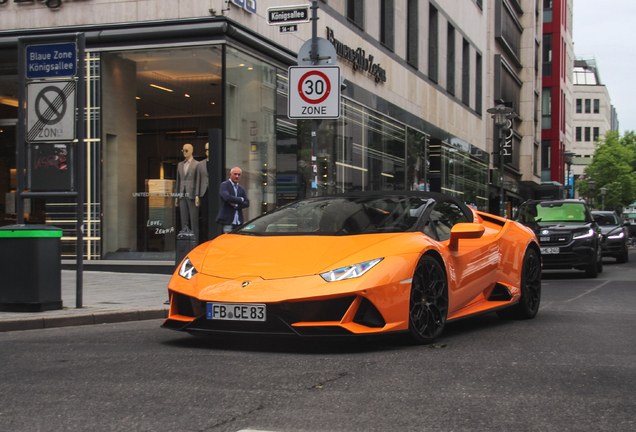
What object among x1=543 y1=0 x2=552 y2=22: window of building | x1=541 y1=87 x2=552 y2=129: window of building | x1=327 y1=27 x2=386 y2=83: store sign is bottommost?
x1=327 y1=27 x2=386 y2=83: store sign

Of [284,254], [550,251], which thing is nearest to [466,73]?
[550,251]

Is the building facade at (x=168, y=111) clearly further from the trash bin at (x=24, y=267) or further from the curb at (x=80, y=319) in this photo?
the trash bin at (x=24, y=267)

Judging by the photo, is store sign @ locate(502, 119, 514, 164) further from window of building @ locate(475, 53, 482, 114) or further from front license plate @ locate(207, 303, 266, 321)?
front license plate @ locate(207, 303, 266, 321)

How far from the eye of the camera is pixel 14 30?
14.2m

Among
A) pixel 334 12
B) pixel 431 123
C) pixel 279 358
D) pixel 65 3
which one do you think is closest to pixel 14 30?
pixel 65 3

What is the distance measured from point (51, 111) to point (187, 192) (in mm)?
6349

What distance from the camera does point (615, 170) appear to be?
7281 cm

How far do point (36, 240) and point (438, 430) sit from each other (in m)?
5.43

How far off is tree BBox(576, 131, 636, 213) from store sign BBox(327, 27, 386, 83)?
5539cm

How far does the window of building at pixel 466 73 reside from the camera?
3347 centimetres

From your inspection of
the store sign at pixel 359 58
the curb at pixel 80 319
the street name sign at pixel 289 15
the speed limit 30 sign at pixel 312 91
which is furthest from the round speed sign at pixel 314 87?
the store sign at pixel 359 58

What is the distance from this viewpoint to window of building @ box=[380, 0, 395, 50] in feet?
75.3

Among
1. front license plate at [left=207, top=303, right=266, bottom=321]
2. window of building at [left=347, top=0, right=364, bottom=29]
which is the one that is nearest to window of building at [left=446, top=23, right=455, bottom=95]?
window of building at [left=347, top=0, right=364, bottom=29]

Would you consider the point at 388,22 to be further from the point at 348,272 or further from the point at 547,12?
the point at 547,12
